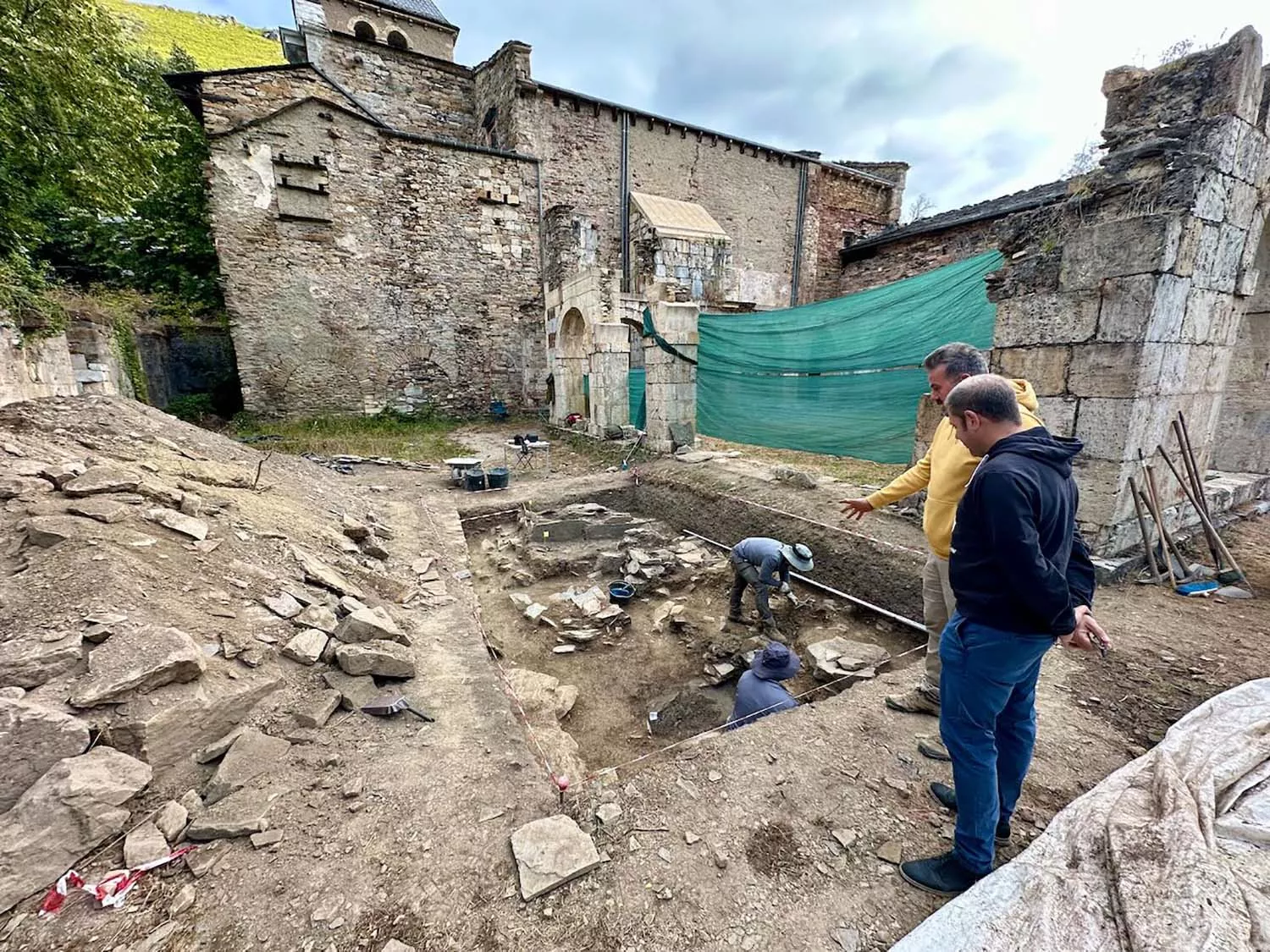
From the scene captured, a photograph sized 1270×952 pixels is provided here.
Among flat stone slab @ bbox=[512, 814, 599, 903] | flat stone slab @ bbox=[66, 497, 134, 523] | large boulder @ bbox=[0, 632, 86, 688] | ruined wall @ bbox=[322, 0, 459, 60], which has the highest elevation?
ruined wall @ bbox=[322, 0, 459, 60]

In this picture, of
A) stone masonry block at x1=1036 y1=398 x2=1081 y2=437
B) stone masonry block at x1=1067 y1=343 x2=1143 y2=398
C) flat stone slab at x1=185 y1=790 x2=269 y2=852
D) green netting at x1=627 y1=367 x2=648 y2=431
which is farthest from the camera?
green netting at x1=627 y1=367 x2=648 y2=431

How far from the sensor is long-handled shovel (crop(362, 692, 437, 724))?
262 centimetres

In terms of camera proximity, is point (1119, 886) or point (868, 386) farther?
point (868, 386)

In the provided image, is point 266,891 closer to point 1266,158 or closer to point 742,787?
point 742,787

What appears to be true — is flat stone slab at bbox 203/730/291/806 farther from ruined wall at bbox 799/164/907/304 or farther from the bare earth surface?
ruined wall at bbox 799/164/907/304

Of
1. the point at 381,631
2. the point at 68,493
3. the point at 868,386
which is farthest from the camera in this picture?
the point at 868,386

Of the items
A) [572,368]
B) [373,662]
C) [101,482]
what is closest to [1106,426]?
[373,662]

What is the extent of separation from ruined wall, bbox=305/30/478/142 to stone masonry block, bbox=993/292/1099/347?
56.6 ft

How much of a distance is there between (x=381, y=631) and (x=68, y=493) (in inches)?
93.5

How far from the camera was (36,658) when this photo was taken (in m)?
2.14

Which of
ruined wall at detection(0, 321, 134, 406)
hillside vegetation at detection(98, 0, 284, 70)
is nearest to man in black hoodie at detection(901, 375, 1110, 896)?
ruined wall at detection(0, 321, 134, 406)

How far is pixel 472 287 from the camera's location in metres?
14.0

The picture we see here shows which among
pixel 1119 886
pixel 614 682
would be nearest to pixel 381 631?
pixel 614 682

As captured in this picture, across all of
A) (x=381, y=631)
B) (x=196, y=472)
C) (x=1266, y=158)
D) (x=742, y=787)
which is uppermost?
(x=1266, y=158)
